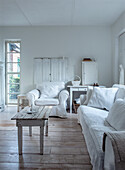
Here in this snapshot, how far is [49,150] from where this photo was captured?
2312 millimetres

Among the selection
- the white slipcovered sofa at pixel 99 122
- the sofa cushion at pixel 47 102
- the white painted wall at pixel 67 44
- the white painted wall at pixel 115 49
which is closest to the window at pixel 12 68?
the white painted wall at pixel 67 44

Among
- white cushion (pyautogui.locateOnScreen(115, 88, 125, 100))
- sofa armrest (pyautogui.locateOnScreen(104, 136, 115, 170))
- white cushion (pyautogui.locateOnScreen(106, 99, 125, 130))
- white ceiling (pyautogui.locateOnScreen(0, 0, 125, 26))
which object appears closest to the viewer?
sofa armrest (pyautogui.locateOnScreen(104, 136, 115, 170))

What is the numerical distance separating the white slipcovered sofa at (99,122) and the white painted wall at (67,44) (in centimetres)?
208

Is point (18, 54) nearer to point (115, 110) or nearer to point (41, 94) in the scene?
point (41, 94)

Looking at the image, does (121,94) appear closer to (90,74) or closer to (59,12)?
(90,74)

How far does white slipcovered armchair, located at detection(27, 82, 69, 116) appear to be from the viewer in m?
4.07

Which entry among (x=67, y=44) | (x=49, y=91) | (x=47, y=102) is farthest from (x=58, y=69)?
(x=47, y=102)

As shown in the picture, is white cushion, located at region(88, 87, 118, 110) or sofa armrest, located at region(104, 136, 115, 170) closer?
sofa armrest, located at region(104, 136, 115, 170)

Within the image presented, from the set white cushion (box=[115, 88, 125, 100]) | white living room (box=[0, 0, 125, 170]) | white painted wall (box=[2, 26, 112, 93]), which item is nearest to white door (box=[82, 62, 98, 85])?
white living room (box=[0, 0, 125, 170])

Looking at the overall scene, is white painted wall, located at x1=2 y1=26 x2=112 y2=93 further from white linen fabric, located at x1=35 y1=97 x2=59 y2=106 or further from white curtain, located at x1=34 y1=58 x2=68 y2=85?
white linen fabric, located at x1=35 y1=97 x2=59 y2=106

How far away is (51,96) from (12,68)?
2.00 m

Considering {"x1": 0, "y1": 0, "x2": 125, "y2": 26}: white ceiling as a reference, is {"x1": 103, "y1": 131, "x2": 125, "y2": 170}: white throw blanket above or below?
below

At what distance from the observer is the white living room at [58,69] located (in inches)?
100

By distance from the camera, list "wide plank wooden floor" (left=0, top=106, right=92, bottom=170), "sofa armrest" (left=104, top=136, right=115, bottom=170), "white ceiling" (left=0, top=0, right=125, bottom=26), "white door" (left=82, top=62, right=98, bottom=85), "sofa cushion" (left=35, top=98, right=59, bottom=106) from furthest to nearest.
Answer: "white door" (left=82, top=62, right=98, bottom=85) → "sofa cushion" (left=35, top=98, right=59, bottom=106) → "white ceiling" (left=0, top=0, right=125, bottom=26) → "wide plank wooden floor" (left=0, top=106, right=92, bottom=170) → "sofa armrest" (left=104, top=136, right=115, bottom=170)
